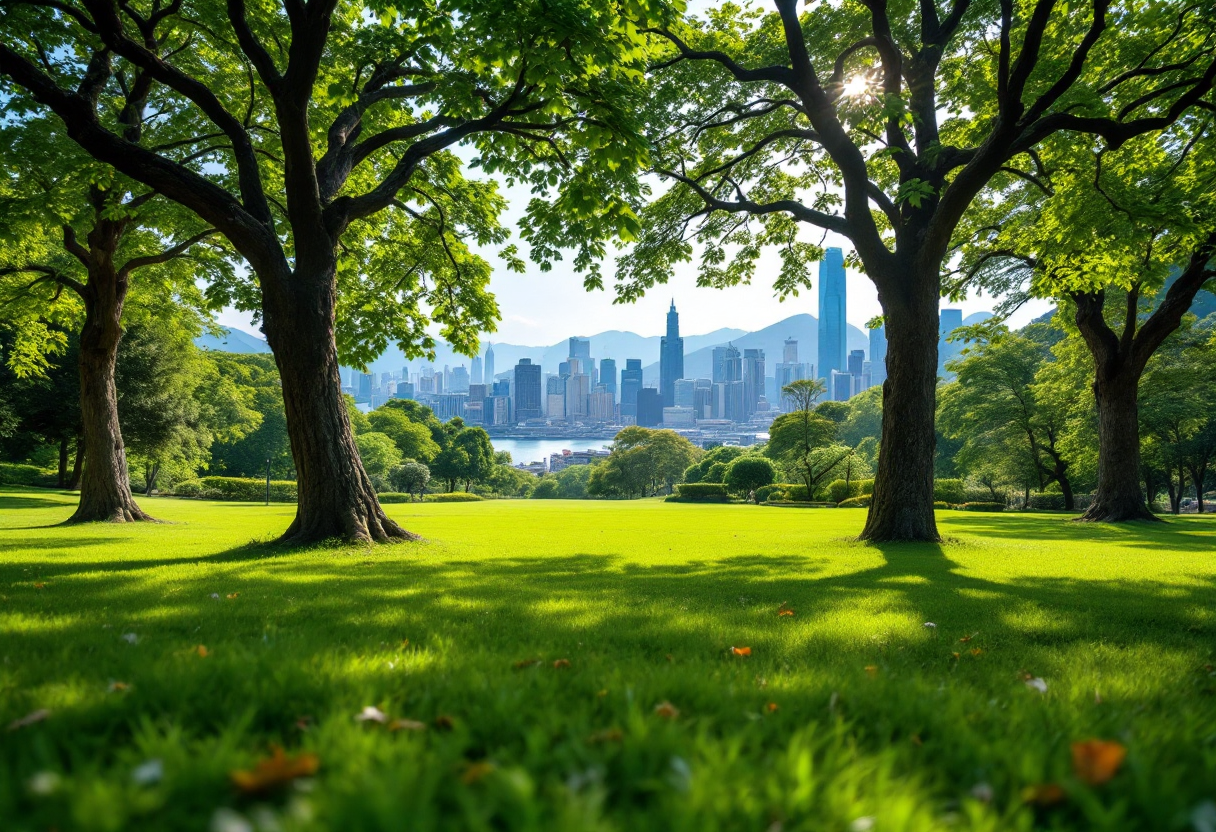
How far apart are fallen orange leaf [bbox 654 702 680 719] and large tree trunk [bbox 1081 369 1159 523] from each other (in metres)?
22.3

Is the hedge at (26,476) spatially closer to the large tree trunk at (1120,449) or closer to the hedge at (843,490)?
the hedge at (843,490)

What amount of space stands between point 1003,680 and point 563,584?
3.96 m

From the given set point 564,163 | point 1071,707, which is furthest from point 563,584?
point 564,163

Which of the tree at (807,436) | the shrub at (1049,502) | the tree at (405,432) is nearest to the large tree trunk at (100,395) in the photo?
the tree at (807,436)

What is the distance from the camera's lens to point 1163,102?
11383mm

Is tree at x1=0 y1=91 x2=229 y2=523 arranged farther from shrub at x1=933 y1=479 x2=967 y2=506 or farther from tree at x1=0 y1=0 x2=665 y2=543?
shrub at x1=933 y1=479 x2=967 y2=506

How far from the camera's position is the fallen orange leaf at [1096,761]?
4.92 ft

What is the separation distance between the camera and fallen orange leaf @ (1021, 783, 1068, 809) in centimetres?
145

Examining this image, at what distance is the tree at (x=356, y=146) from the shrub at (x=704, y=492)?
37.7 meters

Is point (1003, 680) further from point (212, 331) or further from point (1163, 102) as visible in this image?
point (212, 331)

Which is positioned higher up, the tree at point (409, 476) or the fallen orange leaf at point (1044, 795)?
the fallen orange leaf at point (1044, 795)

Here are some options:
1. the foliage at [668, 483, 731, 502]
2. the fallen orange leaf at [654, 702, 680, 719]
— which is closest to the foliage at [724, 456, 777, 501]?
the foliage at [668, 483, 731, 502]

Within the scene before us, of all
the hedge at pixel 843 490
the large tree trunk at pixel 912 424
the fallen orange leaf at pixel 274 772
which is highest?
the large tree trunk at pixel 912 424

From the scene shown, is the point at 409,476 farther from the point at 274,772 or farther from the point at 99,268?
the point at 274,772
